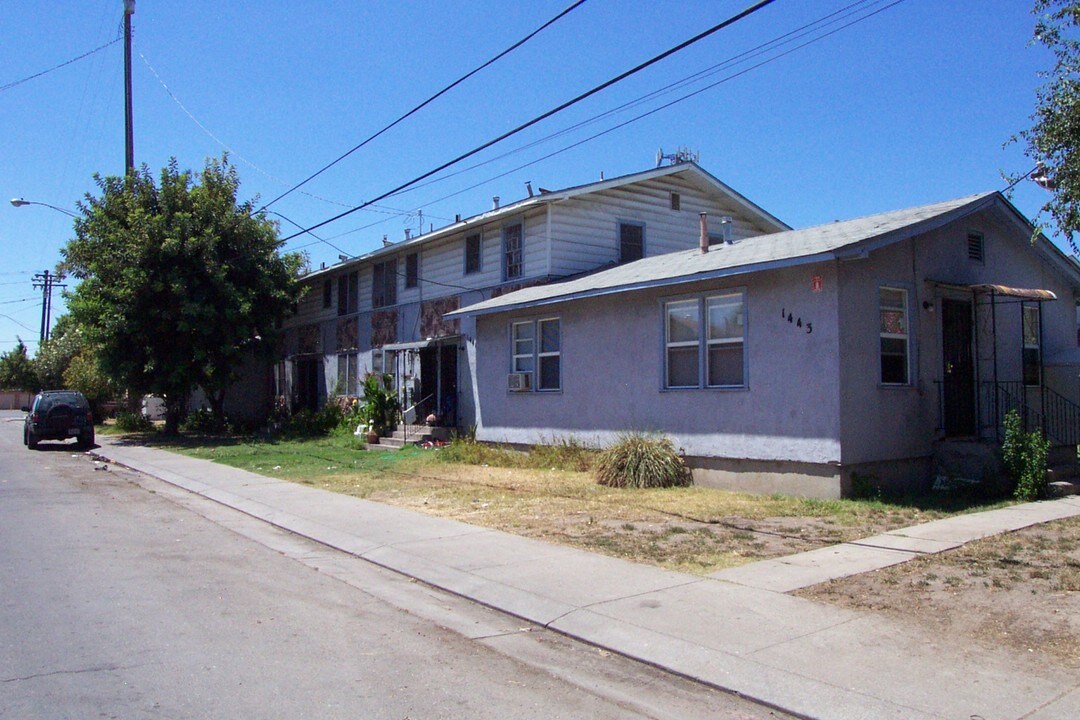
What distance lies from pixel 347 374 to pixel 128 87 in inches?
466

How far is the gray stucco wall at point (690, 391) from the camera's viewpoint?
40.0ft

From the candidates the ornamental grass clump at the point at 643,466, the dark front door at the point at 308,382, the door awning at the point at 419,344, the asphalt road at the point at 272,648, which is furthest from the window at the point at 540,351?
the dark front door at the point at 308,382

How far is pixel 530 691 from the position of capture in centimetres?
526

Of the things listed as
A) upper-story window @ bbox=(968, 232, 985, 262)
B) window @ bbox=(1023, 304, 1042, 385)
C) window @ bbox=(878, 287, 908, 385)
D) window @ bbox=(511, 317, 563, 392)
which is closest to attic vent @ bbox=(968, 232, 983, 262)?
upper-story window @ bbox=(968, 232, 985, 262)

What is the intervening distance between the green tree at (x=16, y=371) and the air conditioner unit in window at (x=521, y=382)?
5730 centimetres

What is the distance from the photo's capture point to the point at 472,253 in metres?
22.2

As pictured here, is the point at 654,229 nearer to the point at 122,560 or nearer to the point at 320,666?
the point at 122,560

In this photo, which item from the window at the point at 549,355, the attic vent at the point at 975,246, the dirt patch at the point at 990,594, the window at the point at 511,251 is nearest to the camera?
the dirt patch at the point at 990,594

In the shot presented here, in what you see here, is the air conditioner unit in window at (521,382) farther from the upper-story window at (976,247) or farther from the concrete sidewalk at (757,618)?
the upper-story window at (976,247)

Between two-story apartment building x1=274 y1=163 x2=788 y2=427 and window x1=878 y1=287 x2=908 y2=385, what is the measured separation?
4.66 m

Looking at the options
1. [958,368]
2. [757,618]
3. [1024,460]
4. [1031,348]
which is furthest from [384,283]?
[757,618]

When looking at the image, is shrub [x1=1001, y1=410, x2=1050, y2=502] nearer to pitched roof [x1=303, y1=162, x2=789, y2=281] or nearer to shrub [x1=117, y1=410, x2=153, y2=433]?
pitched roof [x1=303, y1=162, x2=789, y2=281]

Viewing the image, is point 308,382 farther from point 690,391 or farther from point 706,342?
point 706,342

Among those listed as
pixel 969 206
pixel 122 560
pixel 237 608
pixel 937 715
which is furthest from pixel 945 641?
pixel 969 206
